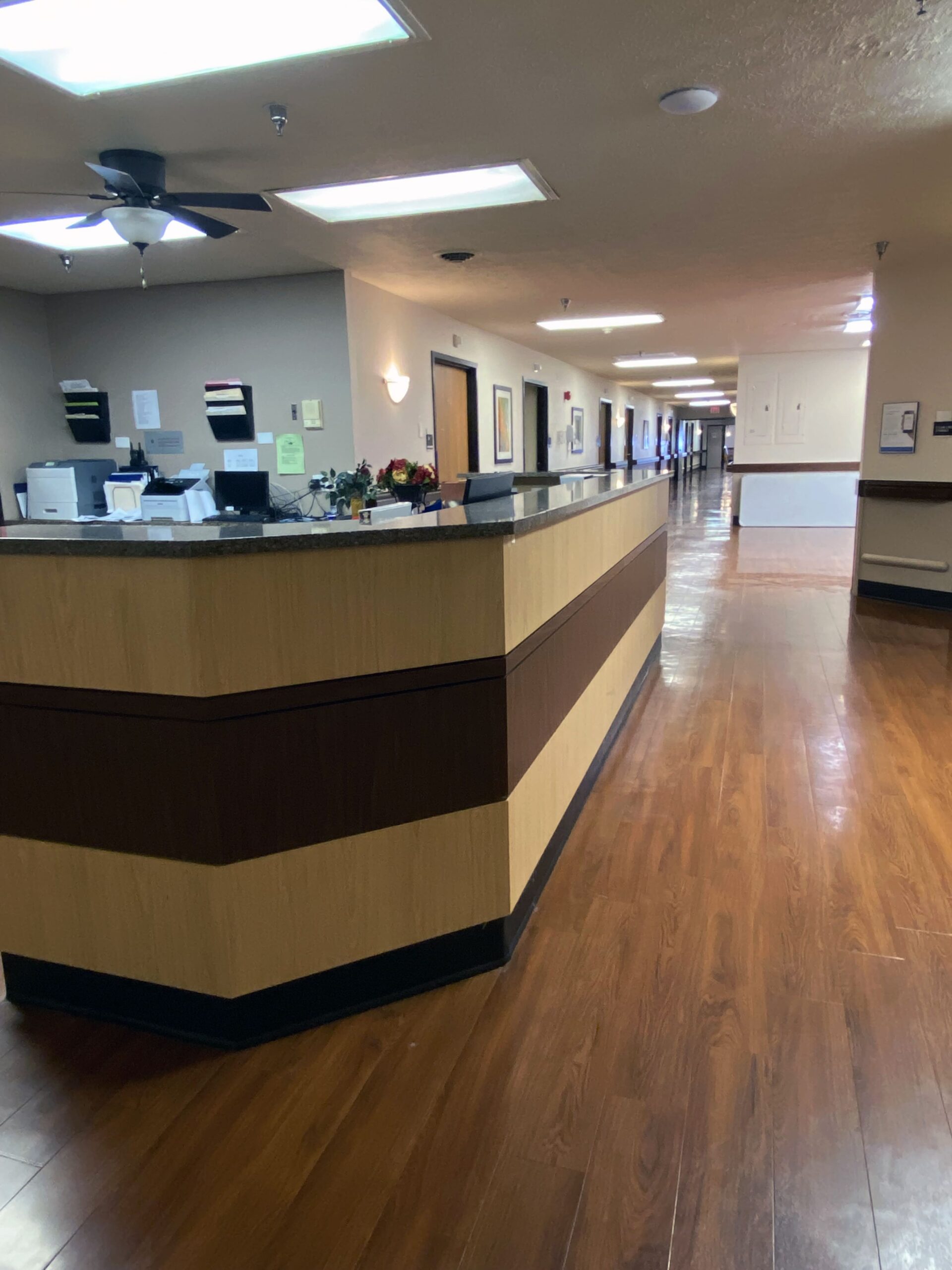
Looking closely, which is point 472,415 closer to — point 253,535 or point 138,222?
point 138,222

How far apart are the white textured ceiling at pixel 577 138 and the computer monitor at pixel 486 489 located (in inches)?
53.2

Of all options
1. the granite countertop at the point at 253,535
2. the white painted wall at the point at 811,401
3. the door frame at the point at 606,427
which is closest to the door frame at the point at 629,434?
the door frame at the point at 606,427

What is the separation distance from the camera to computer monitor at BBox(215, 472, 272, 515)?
568 centimetres

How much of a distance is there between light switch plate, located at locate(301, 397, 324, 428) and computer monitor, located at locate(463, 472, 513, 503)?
340 cm

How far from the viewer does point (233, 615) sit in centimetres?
157

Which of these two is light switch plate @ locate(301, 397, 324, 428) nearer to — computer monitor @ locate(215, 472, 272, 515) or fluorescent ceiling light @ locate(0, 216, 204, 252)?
computer monitor @ locate(215, 472, 272, 515)

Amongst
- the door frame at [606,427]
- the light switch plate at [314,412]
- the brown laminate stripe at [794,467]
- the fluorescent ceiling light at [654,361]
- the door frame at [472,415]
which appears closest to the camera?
the light switch plate at [314,412]

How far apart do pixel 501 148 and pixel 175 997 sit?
3398mm

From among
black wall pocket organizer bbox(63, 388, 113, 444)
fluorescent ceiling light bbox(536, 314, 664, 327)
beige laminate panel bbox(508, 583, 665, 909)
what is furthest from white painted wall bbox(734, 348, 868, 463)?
beige laminate panel bbox(508, 583, 665, 909)

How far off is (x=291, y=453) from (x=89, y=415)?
1722 mm

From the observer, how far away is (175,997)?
1.80 meters

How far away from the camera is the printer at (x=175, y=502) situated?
18.5ft

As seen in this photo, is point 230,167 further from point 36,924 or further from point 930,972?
point 930,972

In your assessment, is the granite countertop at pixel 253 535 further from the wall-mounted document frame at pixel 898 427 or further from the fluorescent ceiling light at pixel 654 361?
the fluorescent ceiling light at pixel 654 361
